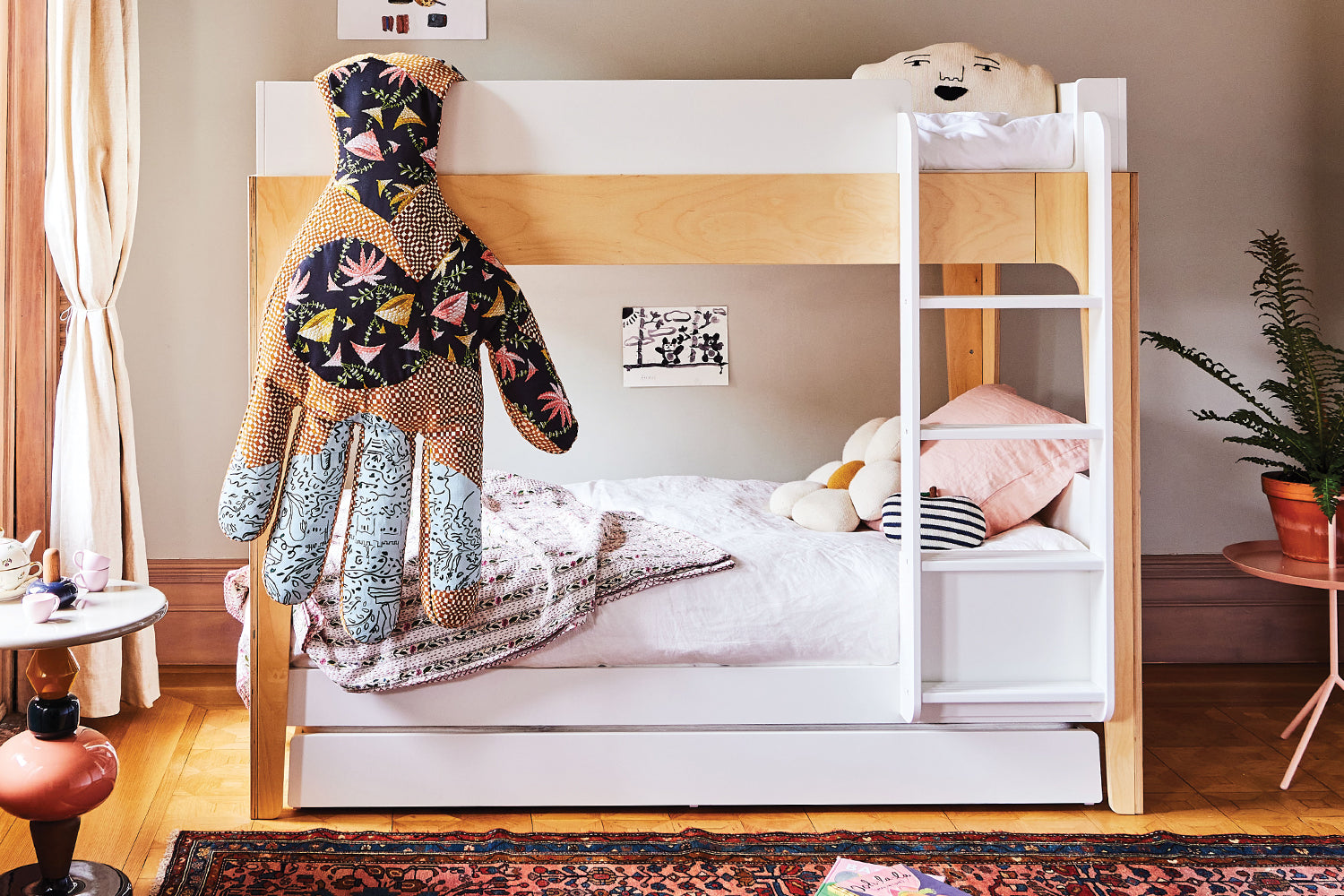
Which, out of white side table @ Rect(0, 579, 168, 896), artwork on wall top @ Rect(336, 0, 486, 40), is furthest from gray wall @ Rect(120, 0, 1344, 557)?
white side table @ Rect(0, 579, 168, 896)

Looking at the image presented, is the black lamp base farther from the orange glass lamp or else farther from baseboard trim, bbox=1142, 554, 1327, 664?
baseboard trim, bbox=1142, 554, 1327, 664

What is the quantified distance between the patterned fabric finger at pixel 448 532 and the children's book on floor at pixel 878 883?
84 centimetres

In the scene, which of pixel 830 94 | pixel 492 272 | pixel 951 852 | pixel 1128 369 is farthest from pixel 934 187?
pixel 951 852

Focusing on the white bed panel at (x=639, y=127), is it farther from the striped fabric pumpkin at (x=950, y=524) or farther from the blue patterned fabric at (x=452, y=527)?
the striped fabric pumpkin at (x=950, y=524)

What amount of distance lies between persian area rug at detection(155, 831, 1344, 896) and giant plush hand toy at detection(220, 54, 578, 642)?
0.43 meters

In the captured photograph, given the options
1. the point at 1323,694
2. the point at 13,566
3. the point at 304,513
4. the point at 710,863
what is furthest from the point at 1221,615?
the point at 13,566

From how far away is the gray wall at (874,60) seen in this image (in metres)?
3.16

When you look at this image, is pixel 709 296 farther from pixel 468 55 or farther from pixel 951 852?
pixel 951 852

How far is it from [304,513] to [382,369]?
321 mm

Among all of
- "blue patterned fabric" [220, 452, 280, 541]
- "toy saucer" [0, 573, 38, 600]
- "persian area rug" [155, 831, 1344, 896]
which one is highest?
"blue patterned fabric" [220, 452, 280, 541]

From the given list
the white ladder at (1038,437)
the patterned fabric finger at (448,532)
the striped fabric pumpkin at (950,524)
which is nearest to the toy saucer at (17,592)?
the patterned fabric finger at (448,532)

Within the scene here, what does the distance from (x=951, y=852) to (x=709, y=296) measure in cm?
195

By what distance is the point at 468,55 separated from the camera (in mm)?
3205

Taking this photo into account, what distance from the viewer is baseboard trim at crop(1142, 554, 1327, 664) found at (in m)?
3.27
